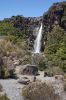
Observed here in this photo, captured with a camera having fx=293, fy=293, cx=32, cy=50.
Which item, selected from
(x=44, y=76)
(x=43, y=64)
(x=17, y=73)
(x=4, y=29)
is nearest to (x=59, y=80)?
(x=44, y=76)

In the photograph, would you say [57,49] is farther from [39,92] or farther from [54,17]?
[39,92]

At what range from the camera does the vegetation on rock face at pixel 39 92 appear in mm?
14354

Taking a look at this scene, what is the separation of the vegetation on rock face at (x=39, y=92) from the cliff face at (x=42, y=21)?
22143 mm

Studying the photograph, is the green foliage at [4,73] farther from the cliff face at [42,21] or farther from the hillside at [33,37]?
the cliff face at [42,21]

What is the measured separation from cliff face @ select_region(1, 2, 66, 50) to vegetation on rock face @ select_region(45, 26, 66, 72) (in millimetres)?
3136

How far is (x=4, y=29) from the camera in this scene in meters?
45.1

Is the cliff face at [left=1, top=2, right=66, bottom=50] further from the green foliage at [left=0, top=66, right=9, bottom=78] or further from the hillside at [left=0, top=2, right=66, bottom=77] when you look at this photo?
the green foliage at [left=0, top=66, right=9, bottom=78]

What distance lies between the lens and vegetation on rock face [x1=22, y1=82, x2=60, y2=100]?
1435 cm

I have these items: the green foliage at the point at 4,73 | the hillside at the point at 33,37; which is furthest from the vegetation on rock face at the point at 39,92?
the hillside at the point at 33,37

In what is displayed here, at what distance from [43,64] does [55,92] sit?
9.43 meters

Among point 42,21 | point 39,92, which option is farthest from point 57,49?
point 39,92

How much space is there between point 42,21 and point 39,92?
2746 centimetres

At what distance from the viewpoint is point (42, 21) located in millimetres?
41219

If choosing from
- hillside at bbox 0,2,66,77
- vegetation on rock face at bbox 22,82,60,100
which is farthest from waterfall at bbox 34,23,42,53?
vegetation on rock face at bbox 22,82,60,100
